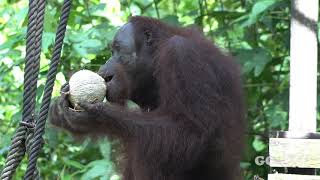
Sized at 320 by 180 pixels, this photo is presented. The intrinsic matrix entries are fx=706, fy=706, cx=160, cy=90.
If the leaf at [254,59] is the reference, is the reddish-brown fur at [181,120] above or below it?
below

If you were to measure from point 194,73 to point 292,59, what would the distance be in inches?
22.3

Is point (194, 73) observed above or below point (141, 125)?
above

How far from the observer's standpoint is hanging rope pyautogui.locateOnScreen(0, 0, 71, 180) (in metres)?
2.08

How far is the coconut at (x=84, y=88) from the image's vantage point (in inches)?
95.5

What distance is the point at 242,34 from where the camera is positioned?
4184 millimetres

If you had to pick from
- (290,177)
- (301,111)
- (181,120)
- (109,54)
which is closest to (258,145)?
(109,54)

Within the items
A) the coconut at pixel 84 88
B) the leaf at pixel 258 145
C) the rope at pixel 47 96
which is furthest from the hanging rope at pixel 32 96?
the leaf at pixel 258 145

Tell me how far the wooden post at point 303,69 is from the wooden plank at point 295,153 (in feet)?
0.39

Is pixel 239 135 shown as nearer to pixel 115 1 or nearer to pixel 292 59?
pixel 292 59

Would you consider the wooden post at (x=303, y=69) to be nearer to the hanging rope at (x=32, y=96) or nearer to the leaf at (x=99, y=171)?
the leaf at (x=99, y=171)

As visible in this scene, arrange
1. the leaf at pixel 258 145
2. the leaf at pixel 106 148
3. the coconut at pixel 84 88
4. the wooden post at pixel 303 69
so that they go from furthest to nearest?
1. the leaf at pixel 258 145
2. the leaf at pixel 106 148
3. the wooden post at pixel 303 69
4. the coconut at pixel 84 88

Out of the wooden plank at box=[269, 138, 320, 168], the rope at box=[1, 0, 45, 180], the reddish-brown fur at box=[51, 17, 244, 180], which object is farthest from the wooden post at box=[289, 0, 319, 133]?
the rope at box=[1, 0, 45, 180]

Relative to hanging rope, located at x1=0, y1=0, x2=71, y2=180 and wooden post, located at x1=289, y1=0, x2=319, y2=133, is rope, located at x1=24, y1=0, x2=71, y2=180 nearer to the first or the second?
hanging rope, located at x1=0, y1=0, x2=71, y2=180

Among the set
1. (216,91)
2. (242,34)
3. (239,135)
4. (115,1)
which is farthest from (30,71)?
(242,34)
